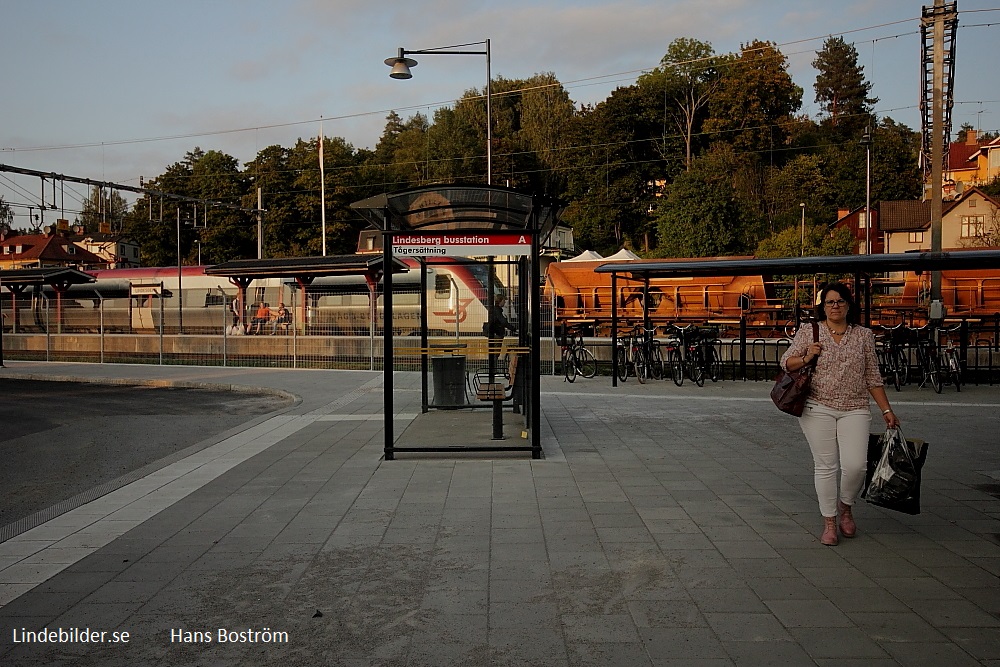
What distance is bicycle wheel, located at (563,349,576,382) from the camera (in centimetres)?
1967

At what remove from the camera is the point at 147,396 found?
1820 cm

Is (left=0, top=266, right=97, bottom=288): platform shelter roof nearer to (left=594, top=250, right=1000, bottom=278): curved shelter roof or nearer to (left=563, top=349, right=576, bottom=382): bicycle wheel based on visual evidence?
(left=563, top=349, right=576, bottom=382): bicycle wheel

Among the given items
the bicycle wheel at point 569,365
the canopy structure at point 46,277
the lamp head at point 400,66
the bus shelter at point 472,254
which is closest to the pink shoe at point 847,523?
the bus shelter at point 472,254

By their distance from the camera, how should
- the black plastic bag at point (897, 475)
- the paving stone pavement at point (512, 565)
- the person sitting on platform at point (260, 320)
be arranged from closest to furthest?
1. the paving stone pavement at point (512, 565)
2. the black plastic bag at point (897, 475)
3. the person sitting on platform at point (260, 320)

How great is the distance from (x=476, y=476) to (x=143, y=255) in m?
79.3

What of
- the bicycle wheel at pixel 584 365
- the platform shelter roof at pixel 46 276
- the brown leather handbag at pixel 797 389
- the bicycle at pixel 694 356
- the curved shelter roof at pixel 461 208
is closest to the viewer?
the brown leather handbag at pixel 797 389

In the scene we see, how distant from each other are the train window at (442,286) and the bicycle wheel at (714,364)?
648cm

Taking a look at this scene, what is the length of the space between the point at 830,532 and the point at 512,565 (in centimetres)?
219

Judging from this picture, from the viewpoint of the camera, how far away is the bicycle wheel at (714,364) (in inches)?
734

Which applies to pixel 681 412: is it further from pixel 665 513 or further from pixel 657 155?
pixel 657 155

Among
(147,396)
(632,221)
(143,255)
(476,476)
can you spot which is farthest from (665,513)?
(143,255)

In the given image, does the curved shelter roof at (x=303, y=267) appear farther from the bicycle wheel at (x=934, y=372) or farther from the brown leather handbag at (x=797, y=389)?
the brown leather handbag at (x=797, y=389)

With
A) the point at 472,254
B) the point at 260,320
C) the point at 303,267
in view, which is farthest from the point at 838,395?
the point at 303,267

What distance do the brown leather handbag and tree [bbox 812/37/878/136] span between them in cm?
8294
